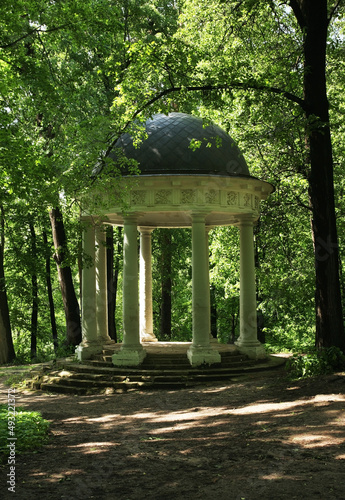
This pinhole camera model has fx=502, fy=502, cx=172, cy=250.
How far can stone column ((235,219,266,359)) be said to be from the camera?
17.2m

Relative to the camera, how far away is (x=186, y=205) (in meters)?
15.8

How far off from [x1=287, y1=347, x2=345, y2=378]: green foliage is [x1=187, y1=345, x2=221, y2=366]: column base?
314 cm

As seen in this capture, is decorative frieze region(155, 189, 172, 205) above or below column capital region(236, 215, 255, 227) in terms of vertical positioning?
above

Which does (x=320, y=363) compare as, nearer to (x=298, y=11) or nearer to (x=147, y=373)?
(x=147, y=373)

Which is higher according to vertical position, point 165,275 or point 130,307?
point 165,275

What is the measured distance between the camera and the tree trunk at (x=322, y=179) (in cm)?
1245

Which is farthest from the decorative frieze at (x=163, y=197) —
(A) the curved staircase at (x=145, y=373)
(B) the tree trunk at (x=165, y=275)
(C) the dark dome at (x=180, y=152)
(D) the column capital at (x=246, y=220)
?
(B) the tree trunk at (x=165, y=275)

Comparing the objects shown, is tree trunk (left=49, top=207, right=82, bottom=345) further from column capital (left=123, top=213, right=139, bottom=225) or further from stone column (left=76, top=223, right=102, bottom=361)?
column capital (left=123, top=213, right=139, bottom=225)

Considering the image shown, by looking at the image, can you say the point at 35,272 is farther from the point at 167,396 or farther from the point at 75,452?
the point at 75,452

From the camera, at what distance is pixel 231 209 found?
1648 centimetres

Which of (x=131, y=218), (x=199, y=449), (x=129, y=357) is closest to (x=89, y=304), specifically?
(x=129, y=357)

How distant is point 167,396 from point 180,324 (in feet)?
79.7

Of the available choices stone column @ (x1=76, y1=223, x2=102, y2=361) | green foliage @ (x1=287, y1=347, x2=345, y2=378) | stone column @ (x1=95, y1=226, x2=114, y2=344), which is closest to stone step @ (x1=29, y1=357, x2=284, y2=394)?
stone column @ (x1=76, y1=223, x2=102, y2=361)

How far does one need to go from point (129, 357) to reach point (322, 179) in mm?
7931
